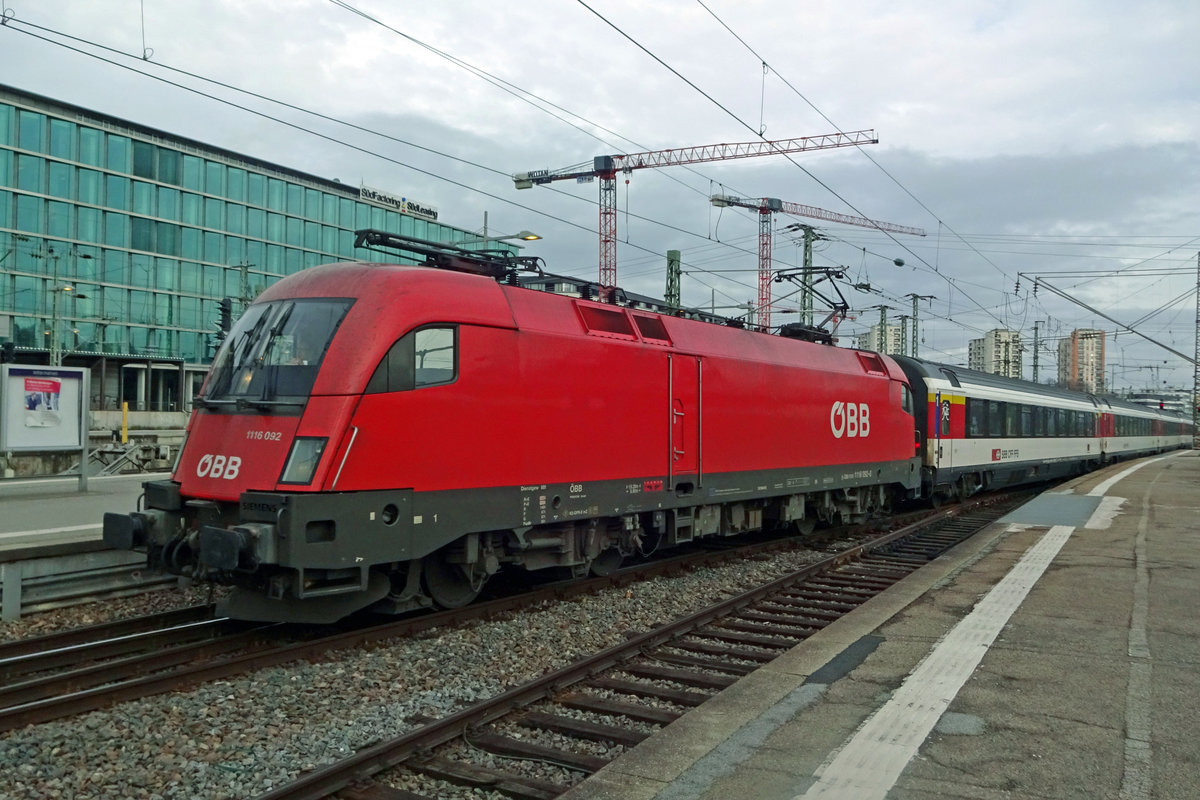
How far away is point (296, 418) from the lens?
7.51 meters

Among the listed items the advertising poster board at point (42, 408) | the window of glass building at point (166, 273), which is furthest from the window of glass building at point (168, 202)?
the advertising poster board at point (42, 408)

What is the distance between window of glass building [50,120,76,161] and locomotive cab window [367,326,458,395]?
159 ft

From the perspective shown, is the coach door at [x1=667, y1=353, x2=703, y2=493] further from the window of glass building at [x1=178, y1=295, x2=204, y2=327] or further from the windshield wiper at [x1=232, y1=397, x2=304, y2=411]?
the window of glass building at [x1=178, y1=295, x2=204, y2=327]

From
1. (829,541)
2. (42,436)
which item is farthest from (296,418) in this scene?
(829,541)

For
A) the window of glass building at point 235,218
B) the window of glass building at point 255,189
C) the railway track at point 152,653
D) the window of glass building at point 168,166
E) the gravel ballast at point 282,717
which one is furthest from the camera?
the window of glass building at point 255,189

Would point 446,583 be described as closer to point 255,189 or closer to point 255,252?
point 255,252

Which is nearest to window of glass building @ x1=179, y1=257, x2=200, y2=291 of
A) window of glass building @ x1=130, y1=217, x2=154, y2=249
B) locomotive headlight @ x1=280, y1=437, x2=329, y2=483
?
window of glass building @ x1=130, y1=217, x2=154, y2=249

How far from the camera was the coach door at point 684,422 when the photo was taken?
11.2 meters

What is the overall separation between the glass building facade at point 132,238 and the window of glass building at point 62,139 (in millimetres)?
57

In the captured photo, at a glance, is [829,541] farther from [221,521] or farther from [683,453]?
[221,521]

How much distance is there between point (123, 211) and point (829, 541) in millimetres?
47102

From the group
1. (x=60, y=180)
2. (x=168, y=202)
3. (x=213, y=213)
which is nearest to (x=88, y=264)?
(x=60, y=180)

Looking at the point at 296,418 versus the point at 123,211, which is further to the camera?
the point at 123,211

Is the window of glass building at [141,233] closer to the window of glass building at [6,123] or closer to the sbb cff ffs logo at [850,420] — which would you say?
the window of glass building at [6,123]
